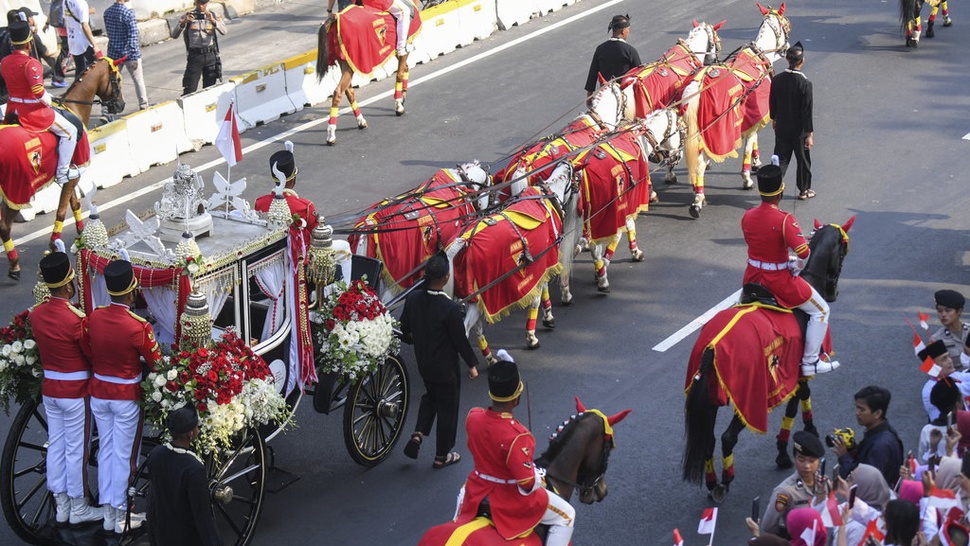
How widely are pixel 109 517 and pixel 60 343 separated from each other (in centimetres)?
121

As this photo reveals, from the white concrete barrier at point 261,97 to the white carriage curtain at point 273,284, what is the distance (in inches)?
312

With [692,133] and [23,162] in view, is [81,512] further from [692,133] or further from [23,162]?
[692,133]

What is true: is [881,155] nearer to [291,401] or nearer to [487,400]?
[487,400]

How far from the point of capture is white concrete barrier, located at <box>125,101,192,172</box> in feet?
49.4

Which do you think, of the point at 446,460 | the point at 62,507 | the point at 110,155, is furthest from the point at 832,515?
the point at 110,155

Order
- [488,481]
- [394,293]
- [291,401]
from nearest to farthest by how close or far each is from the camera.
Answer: [488,481] < [291,401] < [394,293]

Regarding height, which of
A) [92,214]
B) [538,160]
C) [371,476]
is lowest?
[371,476]

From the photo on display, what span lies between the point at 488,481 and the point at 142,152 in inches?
372

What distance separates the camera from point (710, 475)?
9.15m

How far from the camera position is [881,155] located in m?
15.6

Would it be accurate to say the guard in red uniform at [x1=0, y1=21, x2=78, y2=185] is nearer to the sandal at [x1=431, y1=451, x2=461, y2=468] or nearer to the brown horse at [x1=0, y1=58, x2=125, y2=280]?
the brown horse at [x1=0, y1=58, x2=125, y2=280]

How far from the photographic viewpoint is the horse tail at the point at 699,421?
8.70m

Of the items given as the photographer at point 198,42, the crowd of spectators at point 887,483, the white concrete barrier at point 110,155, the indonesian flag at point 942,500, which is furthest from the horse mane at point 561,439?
the photographer at point 198,42

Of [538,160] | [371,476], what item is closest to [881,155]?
[538,160]
